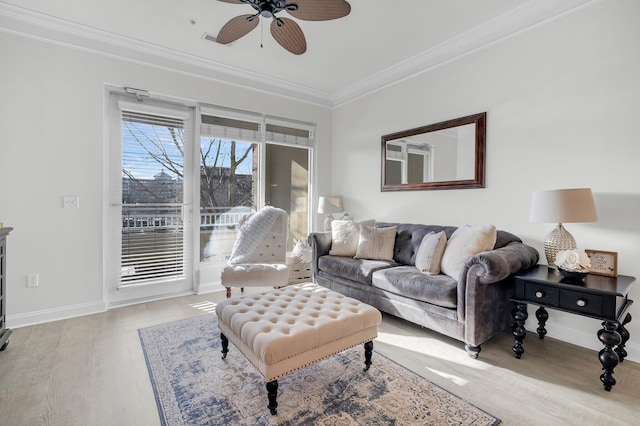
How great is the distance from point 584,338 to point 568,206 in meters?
1.14

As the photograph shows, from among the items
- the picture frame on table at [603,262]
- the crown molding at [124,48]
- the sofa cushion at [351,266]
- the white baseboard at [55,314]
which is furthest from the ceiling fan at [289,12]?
the white baseboard at [55,314]

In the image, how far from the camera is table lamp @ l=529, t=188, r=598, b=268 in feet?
7.28

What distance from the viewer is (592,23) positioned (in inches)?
97.1

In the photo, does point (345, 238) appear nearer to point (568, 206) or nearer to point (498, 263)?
point (498, 263)

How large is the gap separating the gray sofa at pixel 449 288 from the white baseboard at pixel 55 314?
8.46 ft

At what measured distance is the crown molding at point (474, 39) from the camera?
264 cm

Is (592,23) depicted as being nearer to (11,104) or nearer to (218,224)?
(218,224)

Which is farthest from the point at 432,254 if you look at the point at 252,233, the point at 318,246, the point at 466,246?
the point at 252,233

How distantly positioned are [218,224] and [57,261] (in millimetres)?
1674

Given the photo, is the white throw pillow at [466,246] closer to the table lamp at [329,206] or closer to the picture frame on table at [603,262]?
the picture frame on table at [603,262]

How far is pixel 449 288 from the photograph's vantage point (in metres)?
2.41

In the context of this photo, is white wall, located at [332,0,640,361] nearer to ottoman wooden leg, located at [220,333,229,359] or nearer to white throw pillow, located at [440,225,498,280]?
white throw pillow, located at [440,225,498,280]

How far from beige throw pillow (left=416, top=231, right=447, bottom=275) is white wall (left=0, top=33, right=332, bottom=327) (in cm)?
332

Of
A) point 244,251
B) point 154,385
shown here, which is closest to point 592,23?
point 244,251
